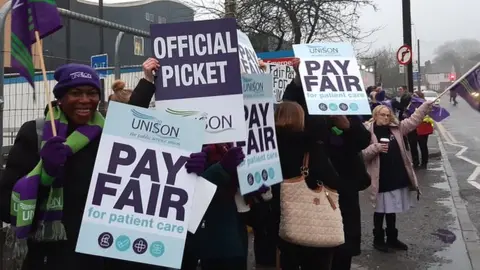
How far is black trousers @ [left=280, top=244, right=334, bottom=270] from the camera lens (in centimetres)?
384

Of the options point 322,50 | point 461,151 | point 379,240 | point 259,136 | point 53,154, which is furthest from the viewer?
point 461,151

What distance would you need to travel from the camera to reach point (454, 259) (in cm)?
624

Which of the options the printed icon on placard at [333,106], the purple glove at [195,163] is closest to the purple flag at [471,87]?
the printed icon on placard at [333,106]

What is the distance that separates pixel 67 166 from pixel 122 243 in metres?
0.46

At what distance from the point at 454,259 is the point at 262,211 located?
344 cm

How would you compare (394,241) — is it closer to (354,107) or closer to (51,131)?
(354,107)

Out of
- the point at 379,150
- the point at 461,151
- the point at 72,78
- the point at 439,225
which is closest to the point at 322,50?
the point at 379,150

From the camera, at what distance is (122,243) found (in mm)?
2562

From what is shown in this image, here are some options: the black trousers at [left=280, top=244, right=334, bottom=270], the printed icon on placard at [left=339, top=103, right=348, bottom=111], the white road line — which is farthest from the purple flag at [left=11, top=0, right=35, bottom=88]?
the white road line

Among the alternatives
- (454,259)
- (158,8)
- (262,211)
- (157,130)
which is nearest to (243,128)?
(157,130)

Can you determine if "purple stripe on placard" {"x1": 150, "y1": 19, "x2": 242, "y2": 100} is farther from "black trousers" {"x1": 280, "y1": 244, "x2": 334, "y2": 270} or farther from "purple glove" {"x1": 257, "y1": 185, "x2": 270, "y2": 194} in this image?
"black trousers" {"x1": 280, "y1": 244, "x2": 334, "y2": 270}

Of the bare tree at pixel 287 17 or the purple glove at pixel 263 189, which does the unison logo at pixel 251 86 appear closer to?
the purple glove at pixel 263 189

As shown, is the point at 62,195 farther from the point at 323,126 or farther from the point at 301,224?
the point at 323,126

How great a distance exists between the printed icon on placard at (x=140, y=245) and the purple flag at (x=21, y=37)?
106 centimetres
